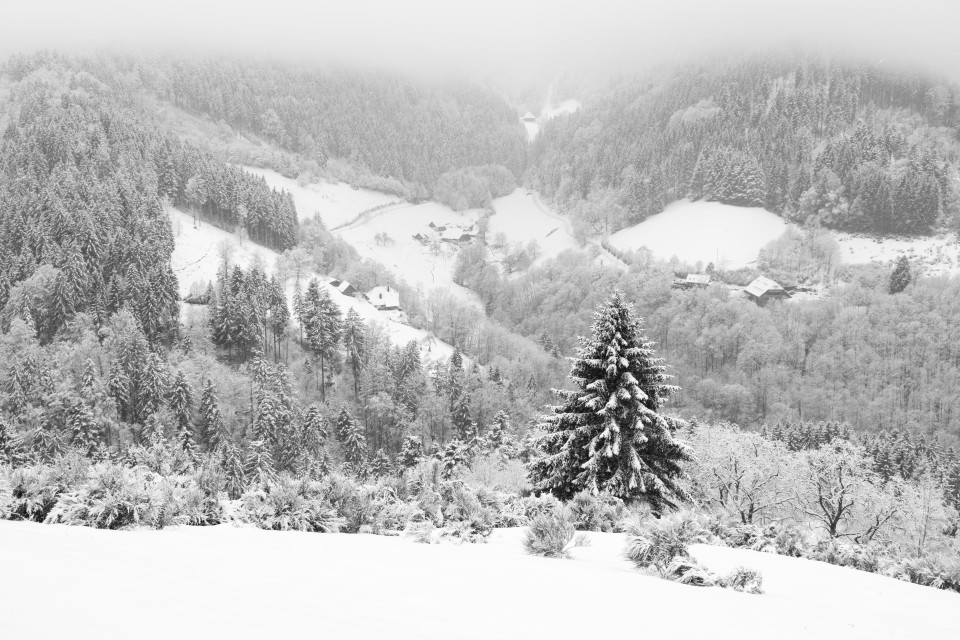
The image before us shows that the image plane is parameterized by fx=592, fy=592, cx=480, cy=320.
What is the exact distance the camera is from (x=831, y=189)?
459 feet

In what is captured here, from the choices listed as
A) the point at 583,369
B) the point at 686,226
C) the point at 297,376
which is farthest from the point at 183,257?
the point at 686,226

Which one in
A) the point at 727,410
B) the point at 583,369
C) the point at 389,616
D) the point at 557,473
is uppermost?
the point at 389,616

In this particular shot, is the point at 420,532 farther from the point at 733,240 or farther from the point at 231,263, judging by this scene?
the point at 733,240

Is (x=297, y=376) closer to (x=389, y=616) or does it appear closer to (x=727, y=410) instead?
(x=727, y=410)

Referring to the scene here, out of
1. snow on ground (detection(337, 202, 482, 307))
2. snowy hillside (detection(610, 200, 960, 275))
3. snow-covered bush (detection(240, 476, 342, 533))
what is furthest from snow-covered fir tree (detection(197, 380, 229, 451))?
snowy hillside (detection(610, 200, 960, 275))

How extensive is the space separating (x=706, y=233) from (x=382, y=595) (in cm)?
14738

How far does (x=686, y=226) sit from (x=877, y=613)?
150 metres

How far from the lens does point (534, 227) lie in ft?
583

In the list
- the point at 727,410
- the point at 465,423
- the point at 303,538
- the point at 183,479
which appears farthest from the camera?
the point at 727,410

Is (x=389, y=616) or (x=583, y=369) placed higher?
(x=389, y=616)

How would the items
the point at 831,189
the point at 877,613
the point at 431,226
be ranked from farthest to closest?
1. the point at 431,226
2. the point at 831,189
3. the point at 877,613

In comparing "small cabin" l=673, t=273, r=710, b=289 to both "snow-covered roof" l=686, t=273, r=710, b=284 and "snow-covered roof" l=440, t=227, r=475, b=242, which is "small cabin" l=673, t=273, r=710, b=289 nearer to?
"snow-covered roof" l=686, t=273, r=710, b=284

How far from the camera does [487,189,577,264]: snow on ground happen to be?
162 m

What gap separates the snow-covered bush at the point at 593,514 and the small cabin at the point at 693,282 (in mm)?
114083
